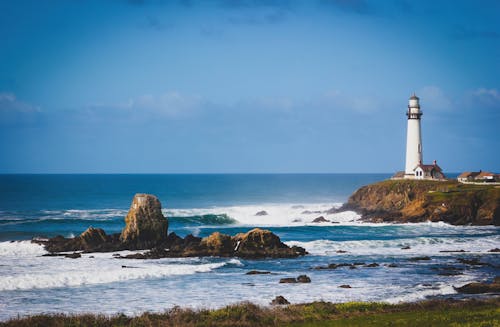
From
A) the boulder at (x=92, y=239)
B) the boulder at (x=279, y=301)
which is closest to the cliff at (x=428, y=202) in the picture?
the boulder at (x=92, y=239)

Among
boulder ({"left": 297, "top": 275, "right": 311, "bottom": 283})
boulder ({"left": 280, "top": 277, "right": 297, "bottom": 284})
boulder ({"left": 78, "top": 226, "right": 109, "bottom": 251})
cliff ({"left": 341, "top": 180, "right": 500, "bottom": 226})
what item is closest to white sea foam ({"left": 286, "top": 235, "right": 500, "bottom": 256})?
cliff ({"left": 341, "top": 180, "right": 500, "bottom": 226})

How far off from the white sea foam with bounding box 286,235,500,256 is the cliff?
1113 cm

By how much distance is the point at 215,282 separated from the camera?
31594 mm

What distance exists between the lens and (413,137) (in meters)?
83.0

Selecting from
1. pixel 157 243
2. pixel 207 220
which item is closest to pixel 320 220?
pixel 207 220

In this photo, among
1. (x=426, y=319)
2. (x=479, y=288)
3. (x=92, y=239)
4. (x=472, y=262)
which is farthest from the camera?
(x=92, y=239)

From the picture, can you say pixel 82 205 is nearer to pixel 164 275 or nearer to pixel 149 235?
pixel 149 235

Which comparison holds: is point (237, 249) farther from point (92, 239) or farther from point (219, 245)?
point (92, 239)

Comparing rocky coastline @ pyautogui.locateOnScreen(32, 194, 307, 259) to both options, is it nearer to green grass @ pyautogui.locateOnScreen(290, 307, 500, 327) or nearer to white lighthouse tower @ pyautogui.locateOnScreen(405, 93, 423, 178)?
green grass @ pyautogui.locateOnScreen(290, 307, 500, 327)

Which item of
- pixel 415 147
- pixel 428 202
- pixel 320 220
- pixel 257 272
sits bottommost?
pixel 257 272

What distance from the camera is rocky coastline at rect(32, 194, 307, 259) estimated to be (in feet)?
136

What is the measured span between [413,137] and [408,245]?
125 feet

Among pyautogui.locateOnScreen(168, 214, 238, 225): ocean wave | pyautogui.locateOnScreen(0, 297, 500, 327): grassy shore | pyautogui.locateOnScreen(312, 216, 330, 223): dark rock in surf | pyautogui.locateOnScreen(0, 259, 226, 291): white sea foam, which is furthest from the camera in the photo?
pyautogui.locateOnScreen(168, 214, 238, 225): ocean wave

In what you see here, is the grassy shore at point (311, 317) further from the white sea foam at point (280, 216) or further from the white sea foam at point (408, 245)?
the white sea foam at point (280, 216)
